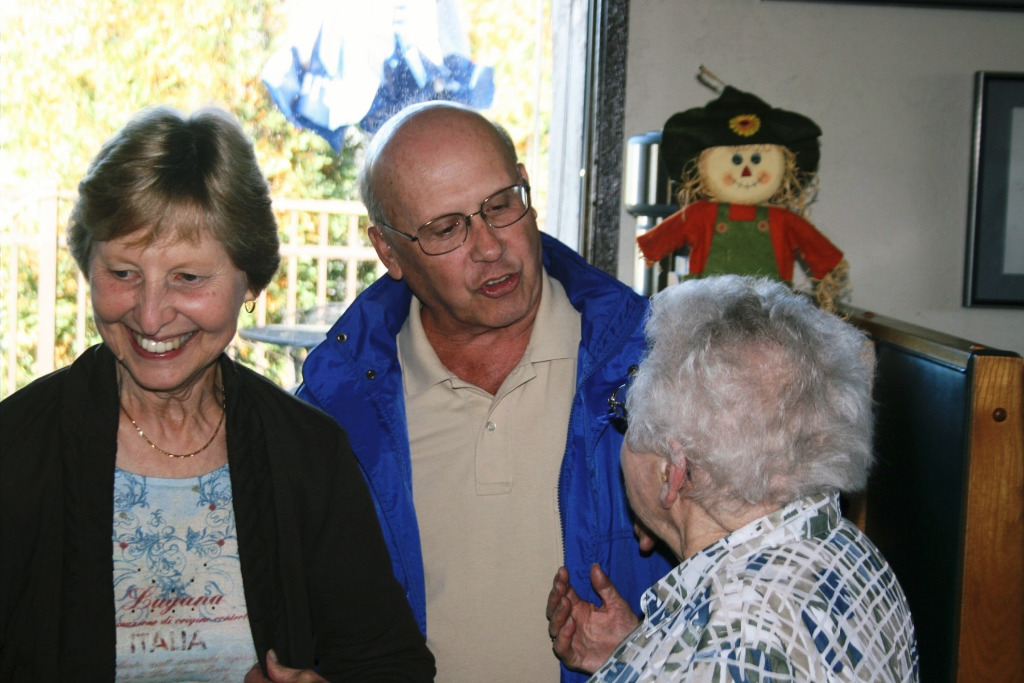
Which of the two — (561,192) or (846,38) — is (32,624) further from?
(846,38)

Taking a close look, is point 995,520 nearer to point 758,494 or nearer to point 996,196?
point 758,494

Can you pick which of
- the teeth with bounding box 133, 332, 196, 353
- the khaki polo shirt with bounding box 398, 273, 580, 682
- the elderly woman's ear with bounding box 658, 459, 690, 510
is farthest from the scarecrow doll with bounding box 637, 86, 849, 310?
the teeth with bounding box 133, 332, 196, 353

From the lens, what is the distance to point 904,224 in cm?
262

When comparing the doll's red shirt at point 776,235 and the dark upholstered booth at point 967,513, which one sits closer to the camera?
the dark upholstered booth at point 967,513

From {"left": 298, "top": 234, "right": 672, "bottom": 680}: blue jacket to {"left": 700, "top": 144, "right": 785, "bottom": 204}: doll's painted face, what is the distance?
55cm

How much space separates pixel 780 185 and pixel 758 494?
1.19 meters

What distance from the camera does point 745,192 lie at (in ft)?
6.71

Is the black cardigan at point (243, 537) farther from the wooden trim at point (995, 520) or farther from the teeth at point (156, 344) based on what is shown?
the wooden trim at point (995, 520)

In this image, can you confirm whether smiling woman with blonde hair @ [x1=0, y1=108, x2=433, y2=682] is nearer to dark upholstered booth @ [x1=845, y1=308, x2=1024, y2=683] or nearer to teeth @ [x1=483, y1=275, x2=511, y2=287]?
Answer: teeth @ [x1=483, y1=275, x2=511, y2=287]

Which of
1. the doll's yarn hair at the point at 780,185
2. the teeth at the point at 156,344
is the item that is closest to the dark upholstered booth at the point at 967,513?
the doll's yarn hair at the point at 780,185

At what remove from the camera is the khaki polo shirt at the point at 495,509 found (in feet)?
4.99

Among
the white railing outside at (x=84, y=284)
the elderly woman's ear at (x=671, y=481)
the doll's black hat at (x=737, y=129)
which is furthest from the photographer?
the white railing outside at (x=84, y=284)

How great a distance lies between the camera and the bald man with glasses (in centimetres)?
152

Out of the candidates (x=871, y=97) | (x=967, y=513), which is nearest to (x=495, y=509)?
(x=967, y=513)
